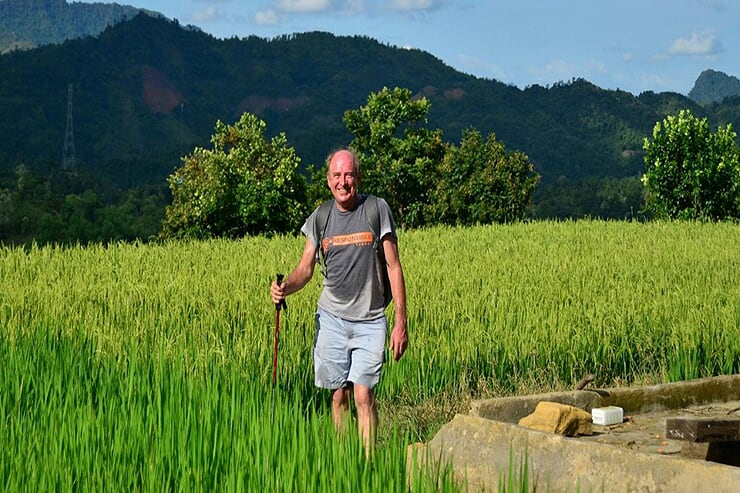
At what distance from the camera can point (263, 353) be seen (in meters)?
8.91

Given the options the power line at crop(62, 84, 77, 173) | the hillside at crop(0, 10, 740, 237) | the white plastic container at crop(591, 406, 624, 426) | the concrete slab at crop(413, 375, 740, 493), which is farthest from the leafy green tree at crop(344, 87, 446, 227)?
the power line at crop(62, 84, 77, 173)

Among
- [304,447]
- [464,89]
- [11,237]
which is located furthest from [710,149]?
[464,89]

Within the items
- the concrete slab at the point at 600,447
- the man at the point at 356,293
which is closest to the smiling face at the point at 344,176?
the man at the point at 356,293

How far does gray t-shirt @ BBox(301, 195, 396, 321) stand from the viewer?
21.6 ft

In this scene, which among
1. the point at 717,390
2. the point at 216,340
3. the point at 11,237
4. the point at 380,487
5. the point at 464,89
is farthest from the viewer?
the point at 464,89

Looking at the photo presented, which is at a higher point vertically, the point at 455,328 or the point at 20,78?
the point at 20,78

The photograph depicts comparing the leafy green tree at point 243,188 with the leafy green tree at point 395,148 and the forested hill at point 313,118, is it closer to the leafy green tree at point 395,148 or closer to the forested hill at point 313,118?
the leafy green tree at point 395,148

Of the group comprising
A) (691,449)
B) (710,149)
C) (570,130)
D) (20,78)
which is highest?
(20,78)

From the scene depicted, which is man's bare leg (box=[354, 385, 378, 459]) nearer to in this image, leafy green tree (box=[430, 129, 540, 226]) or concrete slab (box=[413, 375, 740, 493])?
concrete slab (box=[413, 375, 740, 493])

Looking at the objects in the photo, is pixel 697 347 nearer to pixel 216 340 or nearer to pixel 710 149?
pixel 216 340

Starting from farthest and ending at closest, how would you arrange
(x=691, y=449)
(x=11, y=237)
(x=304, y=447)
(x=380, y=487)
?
(x=11, y=237) → (x=691, y=449) → (x=304, y=447) → (x=380, y=487)

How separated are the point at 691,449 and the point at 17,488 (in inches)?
156

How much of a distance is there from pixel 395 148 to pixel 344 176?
40778mm

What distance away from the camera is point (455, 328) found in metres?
10.5
